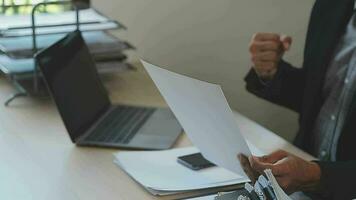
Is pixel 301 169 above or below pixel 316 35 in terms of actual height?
below

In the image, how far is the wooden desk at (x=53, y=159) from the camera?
117cm

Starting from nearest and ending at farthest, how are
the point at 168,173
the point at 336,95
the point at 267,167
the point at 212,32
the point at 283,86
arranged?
the point at 267,167
the point at 168,173
the point at 336,95
the point at 283,86
the point at 212,32

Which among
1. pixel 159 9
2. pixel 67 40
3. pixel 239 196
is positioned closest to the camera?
pixel 239 196

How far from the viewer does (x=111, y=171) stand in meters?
1.27

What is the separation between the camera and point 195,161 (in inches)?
51.4

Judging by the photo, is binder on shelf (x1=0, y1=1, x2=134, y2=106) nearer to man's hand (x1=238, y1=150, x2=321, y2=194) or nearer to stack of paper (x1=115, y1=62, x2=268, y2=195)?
stack of paper (x1=115, y1=62, x2=268, y2=195)

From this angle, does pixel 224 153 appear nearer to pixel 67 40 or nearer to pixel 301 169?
pixel 301 169

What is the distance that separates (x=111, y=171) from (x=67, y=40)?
40 centimetres

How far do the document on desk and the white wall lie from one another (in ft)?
2.55

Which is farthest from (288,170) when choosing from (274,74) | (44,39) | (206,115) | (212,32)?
(212,32)

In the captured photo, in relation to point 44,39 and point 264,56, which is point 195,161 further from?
point 44,39

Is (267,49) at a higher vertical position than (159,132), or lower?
higher

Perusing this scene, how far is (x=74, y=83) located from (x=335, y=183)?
663mm

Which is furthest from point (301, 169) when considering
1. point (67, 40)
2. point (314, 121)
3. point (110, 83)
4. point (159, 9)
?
point (159, 9)
